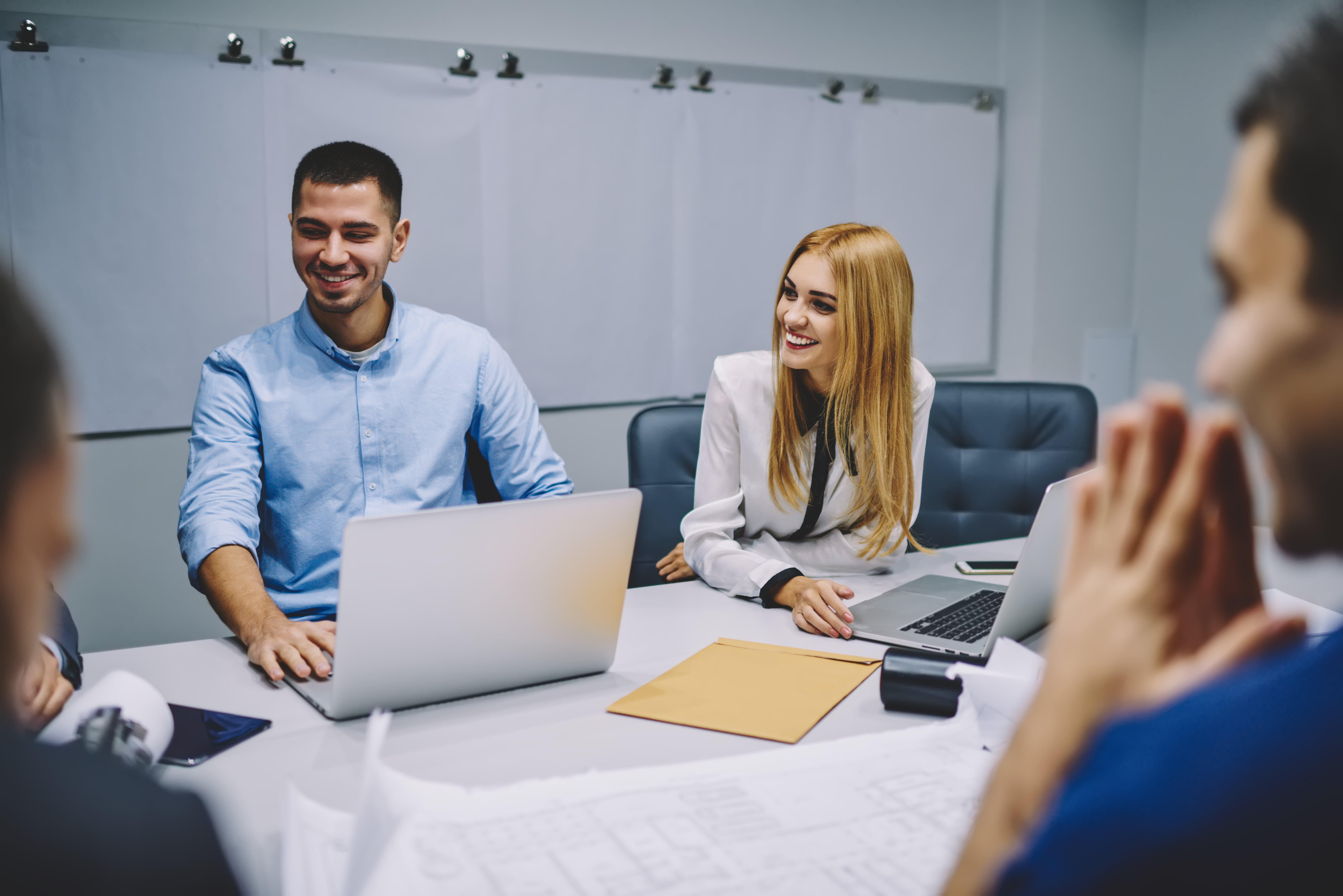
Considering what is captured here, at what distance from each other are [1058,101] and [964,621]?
2.68 meters

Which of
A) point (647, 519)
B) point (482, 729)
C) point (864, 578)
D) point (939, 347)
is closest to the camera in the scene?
point (482, 729)

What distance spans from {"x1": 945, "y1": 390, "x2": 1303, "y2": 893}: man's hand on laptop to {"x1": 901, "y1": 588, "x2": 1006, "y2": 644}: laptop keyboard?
0.83 m

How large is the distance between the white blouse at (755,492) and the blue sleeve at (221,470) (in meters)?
0.77

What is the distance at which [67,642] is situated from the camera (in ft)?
4.05

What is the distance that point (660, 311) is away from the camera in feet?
10.4

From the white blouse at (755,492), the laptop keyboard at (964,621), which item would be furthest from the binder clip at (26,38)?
the laptop keyboard at (964,621)

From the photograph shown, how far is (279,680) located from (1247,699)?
115 cm

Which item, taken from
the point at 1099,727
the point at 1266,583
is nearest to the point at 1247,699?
the point at 1099,727

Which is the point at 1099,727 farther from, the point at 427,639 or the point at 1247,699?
the point at 427,639

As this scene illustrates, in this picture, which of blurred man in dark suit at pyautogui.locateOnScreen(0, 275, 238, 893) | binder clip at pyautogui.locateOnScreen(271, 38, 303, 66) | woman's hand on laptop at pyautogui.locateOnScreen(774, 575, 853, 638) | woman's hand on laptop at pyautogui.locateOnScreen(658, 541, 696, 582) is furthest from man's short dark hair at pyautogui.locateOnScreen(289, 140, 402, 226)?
blurred man in dark suit at pyautogui.locateOnScreen(0, 275, 238, 893)

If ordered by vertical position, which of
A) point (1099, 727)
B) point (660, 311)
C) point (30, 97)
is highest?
point (30, 97)

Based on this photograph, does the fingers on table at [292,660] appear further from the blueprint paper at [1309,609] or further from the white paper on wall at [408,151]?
the white paper on wall at [408,151]

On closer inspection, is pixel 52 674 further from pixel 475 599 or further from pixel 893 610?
pixel 893 610

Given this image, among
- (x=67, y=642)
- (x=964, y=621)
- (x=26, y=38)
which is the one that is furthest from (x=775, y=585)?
(x=26, y=38)
